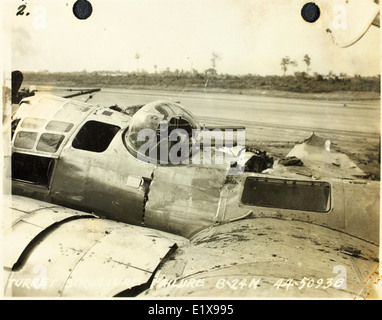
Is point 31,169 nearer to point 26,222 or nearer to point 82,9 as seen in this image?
point 26,222

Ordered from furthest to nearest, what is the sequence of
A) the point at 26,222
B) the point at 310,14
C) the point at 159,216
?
the point at 310,14 → the point at 159,216 → the point at 26,222

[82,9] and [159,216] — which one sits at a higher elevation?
[82,9]

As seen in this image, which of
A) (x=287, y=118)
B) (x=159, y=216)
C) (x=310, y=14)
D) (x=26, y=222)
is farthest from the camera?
(x=287, y=118)

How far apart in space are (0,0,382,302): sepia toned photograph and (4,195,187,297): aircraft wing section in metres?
0.02

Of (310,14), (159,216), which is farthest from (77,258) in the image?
(310,14)

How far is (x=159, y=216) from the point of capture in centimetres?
430

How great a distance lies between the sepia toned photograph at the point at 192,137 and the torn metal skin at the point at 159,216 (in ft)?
0.06

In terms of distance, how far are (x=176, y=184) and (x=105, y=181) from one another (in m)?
0.94

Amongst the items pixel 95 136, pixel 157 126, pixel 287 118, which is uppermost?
pixel 287 118

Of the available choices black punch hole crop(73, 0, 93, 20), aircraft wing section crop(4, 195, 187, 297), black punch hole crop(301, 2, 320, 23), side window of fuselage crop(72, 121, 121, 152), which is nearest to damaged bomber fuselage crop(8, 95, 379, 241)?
side window of fuselage crop(72, 121, 121, 152)

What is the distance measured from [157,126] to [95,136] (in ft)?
3.21

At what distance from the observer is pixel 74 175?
4.52 m

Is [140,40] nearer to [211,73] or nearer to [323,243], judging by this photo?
[211,73]

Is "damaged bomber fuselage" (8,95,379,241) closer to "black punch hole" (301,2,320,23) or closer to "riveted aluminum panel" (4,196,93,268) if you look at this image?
"riveted aluminum panel" (4,196,93,268)
